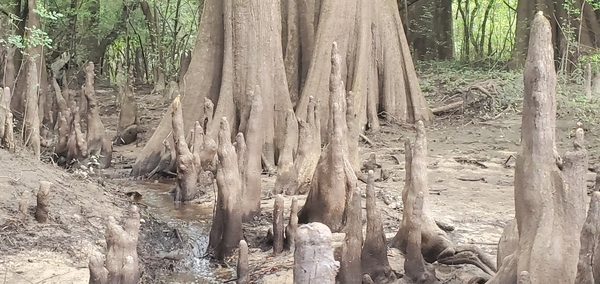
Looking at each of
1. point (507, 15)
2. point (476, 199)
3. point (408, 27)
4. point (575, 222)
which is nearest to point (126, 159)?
point (476, 199)

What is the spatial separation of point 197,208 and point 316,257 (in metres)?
4.95

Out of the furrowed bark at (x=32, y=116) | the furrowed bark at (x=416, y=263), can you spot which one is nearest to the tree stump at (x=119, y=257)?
the furrowed bark at (x=416, y=263)

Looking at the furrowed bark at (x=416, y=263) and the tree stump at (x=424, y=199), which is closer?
the furrowed bark at (x=416, y=263)

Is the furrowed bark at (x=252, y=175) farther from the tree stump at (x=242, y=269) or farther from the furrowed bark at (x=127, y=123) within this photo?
the furrowed bark at (x=127, y=123)

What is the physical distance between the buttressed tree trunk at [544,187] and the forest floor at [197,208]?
3.87 ft

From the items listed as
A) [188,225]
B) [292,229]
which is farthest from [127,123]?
[292,229]

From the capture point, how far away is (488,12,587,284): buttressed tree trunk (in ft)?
10.6

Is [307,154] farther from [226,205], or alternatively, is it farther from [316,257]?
[316,257]

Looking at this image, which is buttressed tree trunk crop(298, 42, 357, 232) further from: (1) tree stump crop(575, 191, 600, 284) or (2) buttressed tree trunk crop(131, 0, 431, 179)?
(2) buttressed tree trunk crop(131, 0, 431, 179)

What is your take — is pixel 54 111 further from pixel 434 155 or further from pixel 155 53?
pixel 155 53

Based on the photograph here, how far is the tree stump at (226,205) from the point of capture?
18.5ft

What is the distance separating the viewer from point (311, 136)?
7.10m

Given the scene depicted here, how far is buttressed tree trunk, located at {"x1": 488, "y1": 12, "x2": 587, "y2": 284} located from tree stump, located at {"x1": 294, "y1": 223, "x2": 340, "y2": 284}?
1253 millimetres

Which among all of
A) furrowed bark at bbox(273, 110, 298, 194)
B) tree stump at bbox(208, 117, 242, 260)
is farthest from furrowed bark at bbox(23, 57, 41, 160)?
tree stump at bbox(208, 117, 242, 260)
